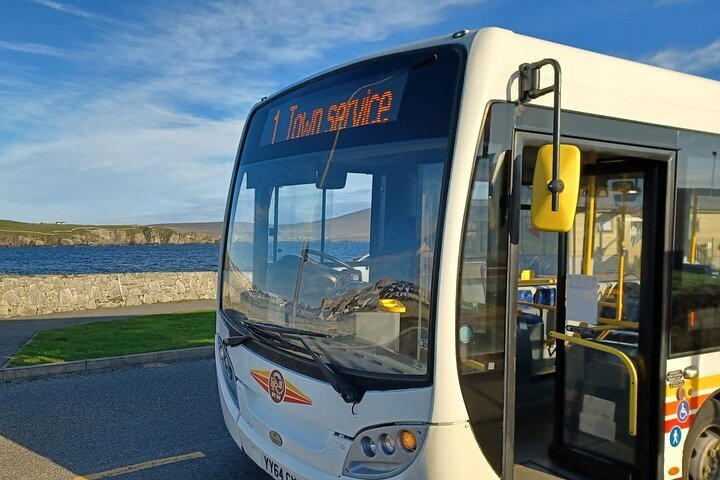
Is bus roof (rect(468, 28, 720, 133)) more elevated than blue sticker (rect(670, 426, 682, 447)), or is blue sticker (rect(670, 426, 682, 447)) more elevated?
bus roof (rect(468, 28, 720, 133))

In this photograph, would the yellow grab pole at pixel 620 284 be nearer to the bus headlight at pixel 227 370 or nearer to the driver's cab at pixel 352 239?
the driver's cab at pixel 352 239

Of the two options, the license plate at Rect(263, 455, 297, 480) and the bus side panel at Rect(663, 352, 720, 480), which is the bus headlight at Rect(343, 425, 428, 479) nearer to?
the license plate at Rect(263, 455, 297, 480)

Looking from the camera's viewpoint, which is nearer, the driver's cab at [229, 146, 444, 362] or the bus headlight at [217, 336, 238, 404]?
the driver's cab at [229, 146, 444, 362]

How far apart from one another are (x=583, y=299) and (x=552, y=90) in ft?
4.99

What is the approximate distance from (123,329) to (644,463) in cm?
972

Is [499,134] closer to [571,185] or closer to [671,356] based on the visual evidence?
[571,185]

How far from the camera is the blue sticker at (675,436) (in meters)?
3.68

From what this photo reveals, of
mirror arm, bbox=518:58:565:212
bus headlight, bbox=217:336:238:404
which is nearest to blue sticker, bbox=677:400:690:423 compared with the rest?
mirror arm, bbox=518:58:565:212

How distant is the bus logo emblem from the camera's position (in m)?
3.44

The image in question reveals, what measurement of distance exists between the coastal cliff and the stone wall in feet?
376

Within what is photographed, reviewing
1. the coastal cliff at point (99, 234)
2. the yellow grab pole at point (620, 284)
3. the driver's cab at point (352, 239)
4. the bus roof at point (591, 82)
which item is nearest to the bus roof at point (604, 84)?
the bus roof at point (591, 82)

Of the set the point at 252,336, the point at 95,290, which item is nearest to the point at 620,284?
the point at 252,336

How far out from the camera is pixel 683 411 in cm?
374

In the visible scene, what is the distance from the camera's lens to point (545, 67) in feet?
10.2
